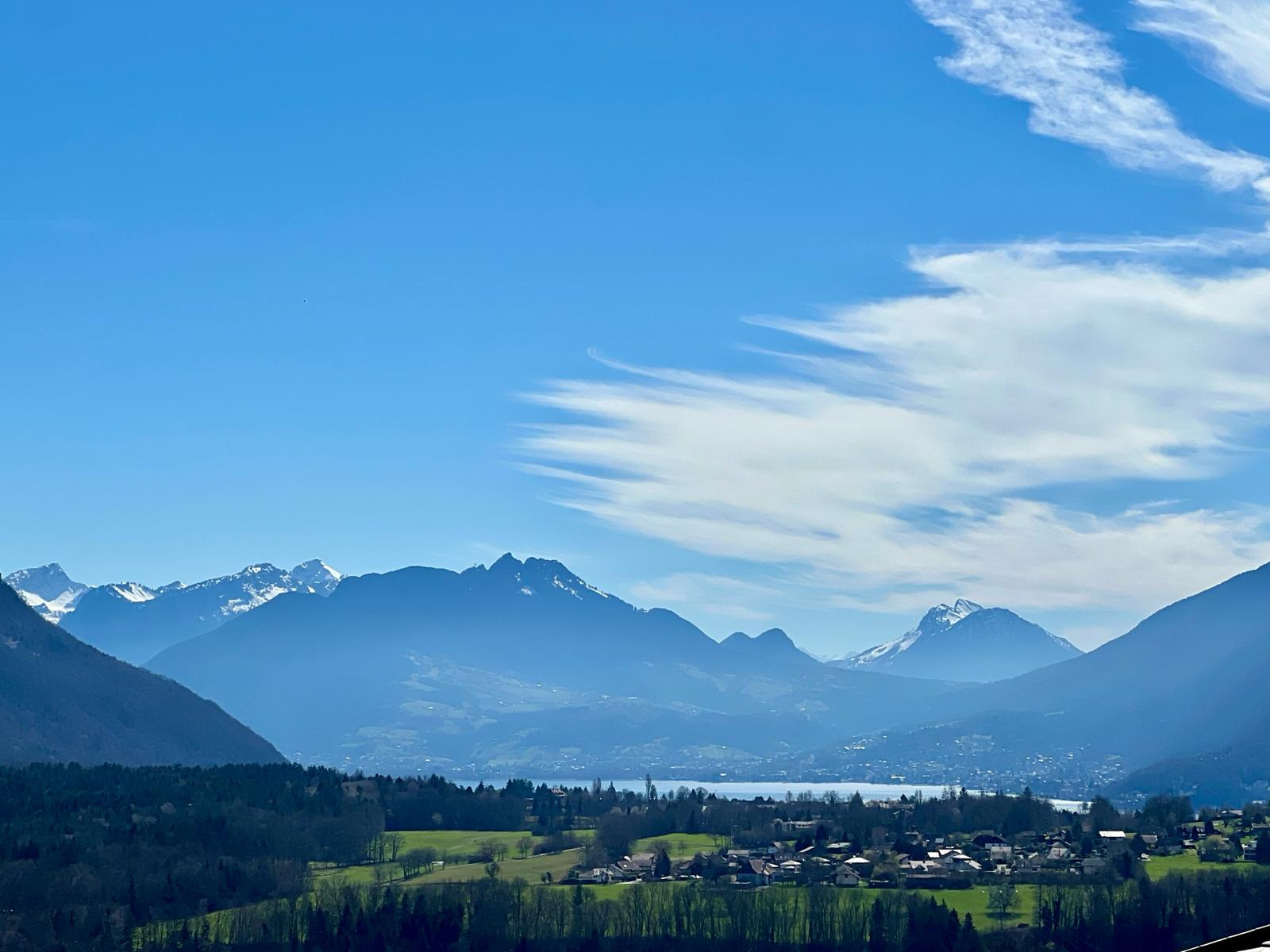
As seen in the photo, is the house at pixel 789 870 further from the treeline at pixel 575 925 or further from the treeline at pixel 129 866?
the treeline at pixel 129 866

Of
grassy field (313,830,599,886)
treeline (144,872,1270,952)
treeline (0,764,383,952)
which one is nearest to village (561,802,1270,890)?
grassy field (313,830,599,886)

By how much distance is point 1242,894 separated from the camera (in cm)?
15238

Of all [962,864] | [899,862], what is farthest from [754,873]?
[962,864]

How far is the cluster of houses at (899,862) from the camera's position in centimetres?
17125

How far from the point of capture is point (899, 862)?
584ft

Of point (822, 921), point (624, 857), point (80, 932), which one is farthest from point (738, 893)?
point (80, 932)

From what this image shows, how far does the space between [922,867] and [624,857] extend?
35.3 m

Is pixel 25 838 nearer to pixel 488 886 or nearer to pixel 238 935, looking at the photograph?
pixel 238 935

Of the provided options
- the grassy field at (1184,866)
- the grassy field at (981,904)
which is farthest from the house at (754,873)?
the grassy field at (1184,866)

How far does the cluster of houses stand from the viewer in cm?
17125

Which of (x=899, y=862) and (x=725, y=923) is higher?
(x=899, y=862)

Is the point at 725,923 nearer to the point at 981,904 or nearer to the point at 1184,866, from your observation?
the point at 981,904

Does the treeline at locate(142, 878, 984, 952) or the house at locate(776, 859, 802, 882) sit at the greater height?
the house at locate(776, 859, 802, 882)

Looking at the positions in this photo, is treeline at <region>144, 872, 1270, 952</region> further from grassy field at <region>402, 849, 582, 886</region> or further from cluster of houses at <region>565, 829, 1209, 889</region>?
cluster of houses at <region>565, 829, 1209, 889</region>
